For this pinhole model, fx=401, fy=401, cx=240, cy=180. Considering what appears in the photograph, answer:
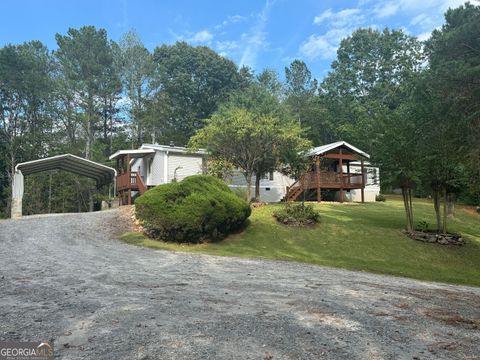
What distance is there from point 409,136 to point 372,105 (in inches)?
1374

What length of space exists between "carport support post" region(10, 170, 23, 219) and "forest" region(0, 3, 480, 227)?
577 inches

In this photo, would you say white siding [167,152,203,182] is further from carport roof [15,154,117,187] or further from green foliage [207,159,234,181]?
carport roof [15,154,117,187]

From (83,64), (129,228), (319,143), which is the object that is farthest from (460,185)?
(83,64)

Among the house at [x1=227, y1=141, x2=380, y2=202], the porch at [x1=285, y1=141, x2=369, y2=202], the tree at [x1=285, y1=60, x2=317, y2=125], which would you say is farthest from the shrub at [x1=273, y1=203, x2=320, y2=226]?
the tree at [x1=285, y1=60, x2=317, y2=125]

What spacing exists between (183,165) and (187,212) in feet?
42.0

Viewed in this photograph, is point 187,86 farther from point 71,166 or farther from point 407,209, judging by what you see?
point 407,209

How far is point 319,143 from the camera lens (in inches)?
1917

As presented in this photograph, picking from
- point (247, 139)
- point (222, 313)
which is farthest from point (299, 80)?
point (222, 313)

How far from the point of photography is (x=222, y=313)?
5324 mm

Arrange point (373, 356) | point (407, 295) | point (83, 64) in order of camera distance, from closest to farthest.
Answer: point (373, 356), point (407, 295), point (83, 64)

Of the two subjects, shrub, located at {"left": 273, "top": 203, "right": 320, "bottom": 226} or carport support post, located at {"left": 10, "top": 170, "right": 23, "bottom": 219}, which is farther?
carport support post, located at {"left": 10, "top": 170, "right": 23, "bottom": 219}

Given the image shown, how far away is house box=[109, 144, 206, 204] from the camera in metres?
25.9

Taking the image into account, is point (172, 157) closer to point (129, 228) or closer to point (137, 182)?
point (137, 182)

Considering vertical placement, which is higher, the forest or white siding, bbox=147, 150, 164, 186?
the forest
